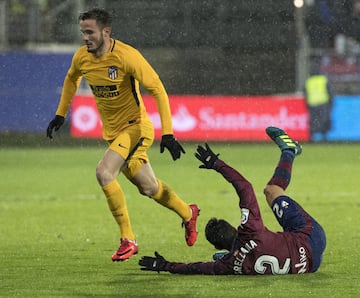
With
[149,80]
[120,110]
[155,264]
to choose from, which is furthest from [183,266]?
[120,110]

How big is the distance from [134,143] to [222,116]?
12.6 meters

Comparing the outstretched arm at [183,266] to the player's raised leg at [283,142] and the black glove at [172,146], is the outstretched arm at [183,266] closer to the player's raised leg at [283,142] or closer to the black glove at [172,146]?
the black glove at [172,146]

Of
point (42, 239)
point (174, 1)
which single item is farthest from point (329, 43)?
point (42, 239)

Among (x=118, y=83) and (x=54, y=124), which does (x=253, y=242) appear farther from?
(x=54, y=124)

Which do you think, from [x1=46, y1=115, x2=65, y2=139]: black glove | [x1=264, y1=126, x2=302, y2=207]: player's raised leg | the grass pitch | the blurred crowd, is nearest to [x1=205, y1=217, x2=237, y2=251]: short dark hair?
the grass pitch

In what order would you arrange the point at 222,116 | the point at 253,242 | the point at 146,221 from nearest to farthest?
the point at 253,242 < the point at 146,221 < the point at 222,116

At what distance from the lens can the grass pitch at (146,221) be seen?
25.1ft

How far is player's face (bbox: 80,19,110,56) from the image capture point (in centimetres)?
892

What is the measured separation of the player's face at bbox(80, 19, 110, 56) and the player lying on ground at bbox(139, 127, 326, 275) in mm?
1595

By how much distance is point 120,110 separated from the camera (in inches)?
366

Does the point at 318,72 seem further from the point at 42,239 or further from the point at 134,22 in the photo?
the point at 42,239

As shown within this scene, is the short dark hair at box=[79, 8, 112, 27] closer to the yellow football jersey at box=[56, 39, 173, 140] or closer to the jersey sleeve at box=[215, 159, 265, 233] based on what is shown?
the yellow football jersey at box=[56, 39, 173, 140]

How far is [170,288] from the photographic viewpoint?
24.8ft

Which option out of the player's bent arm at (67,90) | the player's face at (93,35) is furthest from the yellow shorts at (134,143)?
the player's face at (93,35)
